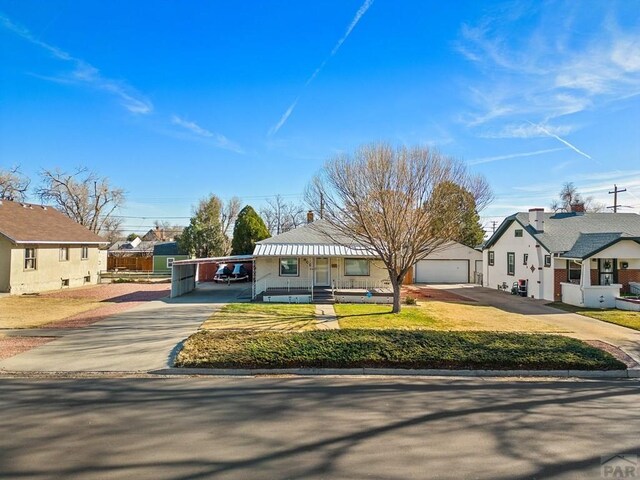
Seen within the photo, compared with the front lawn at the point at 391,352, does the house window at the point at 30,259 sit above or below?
above

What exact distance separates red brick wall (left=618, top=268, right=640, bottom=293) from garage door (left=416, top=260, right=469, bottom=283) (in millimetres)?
13460

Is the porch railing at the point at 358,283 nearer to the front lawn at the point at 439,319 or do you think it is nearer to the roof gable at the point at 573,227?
the front lawn at the point at 439,319

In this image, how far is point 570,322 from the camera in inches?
598

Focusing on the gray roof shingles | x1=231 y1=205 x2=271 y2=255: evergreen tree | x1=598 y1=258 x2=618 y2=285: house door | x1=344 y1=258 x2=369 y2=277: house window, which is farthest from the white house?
x1=231 y1=205 x2=271 y2=255: evergreen tree

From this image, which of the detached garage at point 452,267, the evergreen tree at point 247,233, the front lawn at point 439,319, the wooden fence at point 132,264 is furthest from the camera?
the wooden fence at point 132,264

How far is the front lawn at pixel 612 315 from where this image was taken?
14.6 metres

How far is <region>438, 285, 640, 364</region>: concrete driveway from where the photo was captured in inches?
462

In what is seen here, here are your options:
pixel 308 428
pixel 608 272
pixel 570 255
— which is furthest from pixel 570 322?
pixel 308 428

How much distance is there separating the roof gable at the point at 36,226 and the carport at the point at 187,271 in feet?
29.9

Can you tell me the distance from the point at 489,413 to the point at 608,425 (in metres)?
1.66

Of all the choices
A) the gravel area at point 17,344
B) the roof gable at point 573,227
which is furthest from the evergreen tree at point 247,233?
the gravel area at point 17,344

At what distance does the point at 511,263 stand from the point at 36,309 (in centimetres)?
2686

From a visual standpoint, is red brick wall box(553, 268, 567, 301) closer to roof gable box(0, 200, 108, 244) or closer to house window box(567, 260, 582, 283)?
house window box(567, 260, 582, 283)

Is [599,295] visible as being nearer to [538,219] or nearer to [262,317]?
[538,219]
